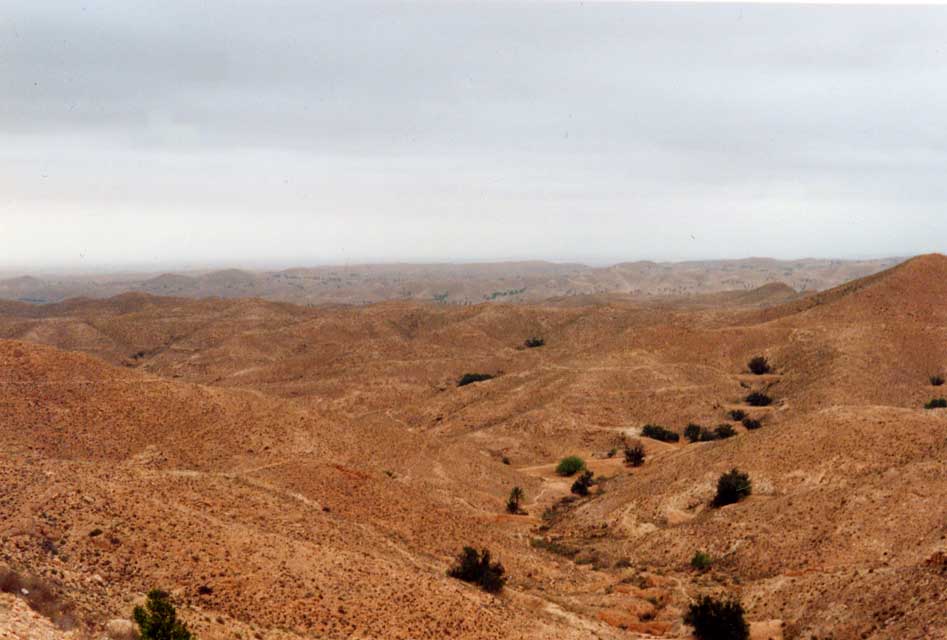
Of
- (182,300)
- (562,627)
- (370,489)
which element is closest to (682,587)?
(562,627)

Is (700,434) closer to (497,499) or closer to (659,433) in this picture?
(659,433)

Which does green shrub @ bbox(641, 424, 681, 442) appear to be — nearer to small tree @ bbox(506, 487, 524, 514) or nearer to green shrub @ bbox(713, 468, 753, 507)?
small tree @ bbox(506, 487, 524, 514)

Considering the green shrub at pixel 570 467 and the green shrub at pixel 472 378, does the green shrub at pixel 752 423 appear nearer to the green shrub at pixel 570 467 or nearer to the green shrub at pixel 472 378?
the green shrub at pixel 570 467

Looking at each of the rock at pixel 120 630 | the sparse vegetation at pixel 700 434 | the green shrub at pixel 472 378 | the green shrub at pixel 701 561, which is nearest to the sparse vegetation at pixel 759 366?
the sparse vegetation at pixel 700 434

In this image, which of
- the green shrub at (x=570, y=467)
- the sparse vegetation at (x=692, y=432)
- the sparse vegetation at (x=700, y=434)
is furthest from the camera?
the sparse vegetation at (x=692, y=432)

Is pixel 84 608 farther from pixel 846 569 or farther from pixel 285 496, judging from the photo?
pixel 846 569

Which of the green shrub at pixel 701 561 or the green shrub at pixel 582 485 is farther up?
the green shrub at pixel 701 561

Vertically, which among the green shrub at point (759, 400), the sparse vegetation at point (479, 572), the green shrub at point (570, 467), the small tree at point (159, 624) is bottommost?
the green shrub at point (570, 467)
